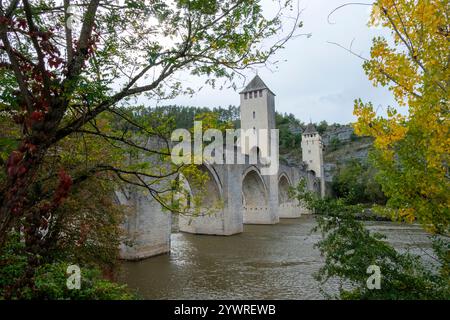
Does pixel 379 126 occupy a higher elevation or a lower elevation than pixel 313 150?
lower

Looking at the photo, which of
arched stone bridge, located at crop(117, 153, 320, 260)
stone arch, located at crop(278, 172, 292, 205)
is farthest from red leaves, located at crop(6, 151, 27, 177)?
stone arch, located at crop(278, 172, 292, 205)

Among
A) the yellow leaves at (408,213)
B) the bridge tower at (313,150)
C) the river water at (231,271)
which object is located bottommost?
the river water at (231,271)

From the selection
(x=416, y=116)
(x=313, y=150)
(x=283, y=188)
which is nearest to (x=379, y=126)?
(x=416, y=116)

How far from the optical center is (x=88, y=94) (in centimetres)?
318

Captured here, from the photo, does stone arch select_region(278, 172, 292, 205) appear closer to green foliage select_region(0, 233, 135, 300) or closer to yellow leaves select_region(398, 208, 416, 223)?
yellow leaves select_region(398, 208, 416, 223)

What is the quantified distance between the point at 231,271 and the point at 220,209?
227 cm

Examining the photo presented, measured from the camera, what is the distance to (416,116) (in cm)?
409

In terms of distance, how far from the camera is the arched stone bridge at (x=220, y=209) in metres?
13.1

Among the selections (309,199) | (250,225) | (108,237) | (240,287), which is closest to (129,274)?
(240,287)

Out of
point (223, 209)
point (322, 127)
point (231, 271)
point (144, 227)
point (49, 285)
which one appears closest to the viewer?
point (49, 285)

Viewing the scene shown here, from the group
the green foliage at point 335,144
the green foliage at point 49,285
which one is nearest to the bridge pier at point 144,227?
the green foliage at point 49,285

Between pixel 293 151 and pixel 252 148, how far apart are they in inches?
1870

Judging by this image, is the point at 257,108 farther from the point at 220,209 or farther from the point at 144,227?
the point at 220,209

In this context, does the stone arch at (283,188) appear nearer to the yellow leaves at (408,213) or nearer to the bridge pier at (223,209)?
the bridge pier at (223,209)
